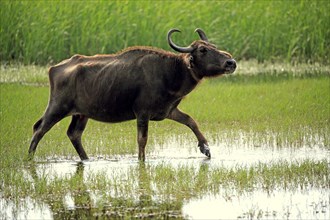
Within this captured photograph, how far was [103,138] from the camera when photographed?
13727 millimetres

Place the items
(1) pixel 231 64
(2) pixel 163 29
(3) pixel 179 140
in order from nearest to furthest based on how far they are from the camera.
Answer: (1) pixel 231 64 → (3) pixel 179 140 → (2) pixel 163 29

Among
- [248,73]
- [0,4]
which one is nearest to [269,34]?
[248,73]

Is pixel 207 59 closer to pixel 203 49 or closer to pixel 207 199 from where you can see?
pixel 203 49

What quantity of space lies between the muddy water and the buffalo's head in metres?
1.08

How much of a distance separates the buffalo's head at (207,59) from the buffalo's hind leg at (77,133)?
170 centimetres

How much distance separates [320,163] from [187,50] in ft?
7.00

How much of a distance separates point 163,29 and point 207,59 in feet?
29.1

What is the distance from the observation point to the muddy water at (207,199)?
8883 millimetres

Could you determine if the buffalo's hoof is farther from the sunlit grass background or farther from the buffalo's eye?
the buffalo's eye

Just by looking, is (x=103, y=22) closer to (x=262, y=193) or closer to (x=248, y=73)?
(x=248, y=73)

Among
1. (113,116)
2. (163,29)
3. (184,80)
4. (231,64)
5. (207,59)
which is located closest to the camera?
(231,64)

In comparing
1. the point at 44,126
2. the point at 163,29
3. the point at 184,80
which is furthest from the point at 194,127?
the point at 163,29

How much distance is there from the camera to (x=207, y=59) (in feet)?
38.3

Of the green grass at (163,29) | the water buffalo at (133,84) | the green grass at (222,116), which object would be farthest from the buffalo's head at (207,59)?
the green grass at (163,29)
